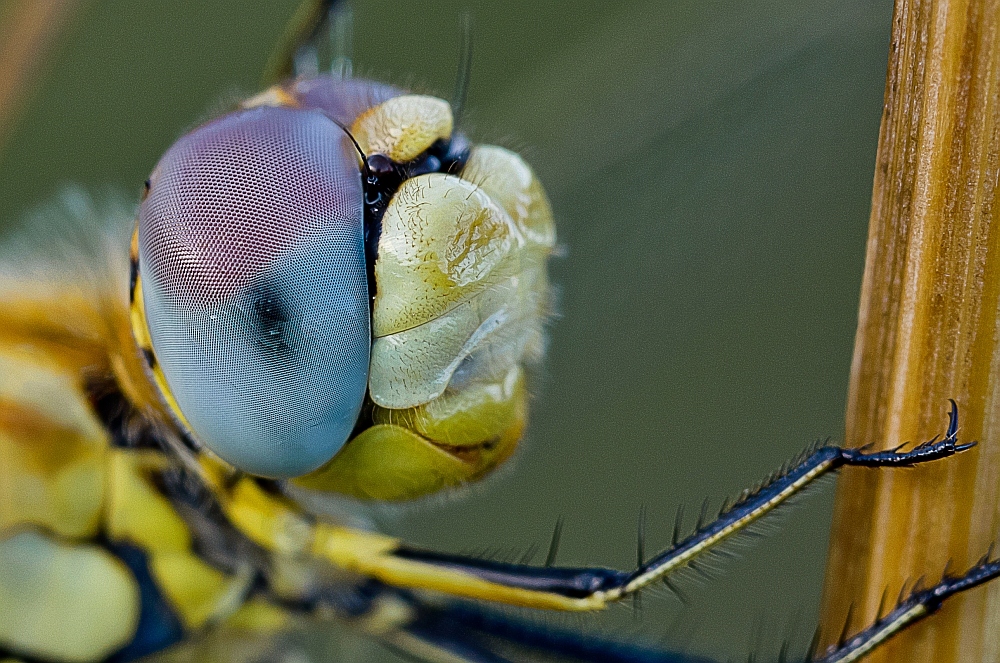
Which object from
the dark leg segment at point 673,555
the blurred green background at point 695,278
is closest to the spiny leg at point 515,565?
the dark leg segment at point 673,555

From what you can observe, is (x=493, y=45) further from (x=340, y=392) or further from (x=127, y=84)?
(x=340, y=392)

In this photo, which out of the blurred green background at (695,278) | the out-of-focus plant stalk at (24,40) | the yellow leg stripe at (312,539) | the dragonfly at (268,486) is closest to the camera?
the dragonfly at (268,486)

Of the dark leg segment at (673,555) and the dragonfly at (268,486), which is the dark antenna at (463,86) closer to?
the dragonfly at (268,486)

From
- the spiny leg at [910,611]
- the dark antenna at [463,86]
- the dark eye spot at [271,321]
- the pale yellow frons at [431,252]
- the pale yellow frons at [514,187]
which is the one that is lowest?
the spiny leg at [910,611]

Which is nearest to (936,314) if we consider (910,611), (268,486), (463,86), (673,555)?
(910,611)

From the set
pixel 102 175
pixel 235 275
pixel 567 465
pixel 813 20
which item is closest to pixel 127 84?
pixel 102 175

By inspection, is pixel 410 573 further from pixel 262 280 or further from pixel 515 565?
pixel 262 280
